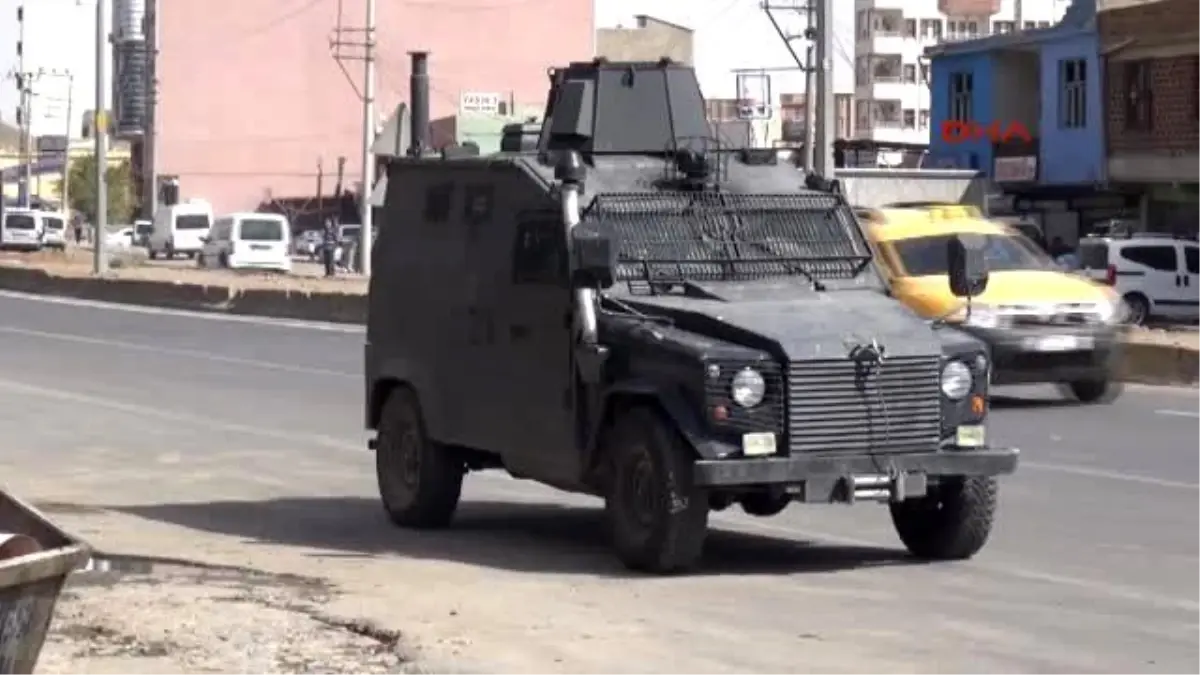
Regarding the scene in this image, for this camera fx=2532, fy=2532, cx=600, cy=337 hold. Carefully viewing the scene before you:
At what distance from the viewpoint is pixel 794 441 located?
12.5 m

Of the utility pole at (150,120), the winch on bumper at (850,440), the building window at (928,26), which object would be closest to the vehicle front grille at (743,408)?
the winch on bumper at (850,440)

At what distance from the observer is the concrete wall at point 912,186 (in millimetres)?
49375

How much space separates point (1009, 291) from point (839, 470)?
11.8 metres

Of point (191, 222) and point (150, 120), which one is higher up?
point (150, 120)

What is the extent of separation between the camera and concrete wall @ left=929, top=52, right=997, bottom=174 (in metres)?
63.5

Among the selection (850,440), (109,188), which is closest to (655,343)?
(850,440)

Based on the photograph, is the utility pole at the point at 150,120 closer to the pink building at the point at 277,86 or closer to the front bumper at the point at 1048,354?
the pink building at the point at 277,86

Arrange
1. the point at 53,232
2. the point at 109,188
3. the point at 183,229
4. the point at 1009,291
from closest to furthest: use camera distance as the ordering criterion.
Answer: the point at 1009,291, the point at 183,229, the point at 53,232, the point at 109,188

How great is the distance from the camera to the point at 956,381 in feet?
42.4

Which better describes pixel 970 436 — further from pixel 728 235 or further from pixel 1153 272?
pixel 1153 272

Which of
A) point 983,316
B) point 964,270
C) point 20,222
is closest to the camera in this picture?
point 964,270

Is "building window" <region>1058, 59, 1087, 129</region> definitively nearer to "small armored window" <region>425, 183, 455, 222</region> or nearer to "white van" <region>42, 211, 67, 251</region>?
"white van" <region>42, 211, 67, 251</region>

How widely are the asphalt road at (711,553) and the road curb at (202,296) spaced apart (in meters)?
18.1

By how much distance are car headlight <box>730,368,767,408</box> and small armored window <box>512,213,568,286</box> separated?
59.5 inches
